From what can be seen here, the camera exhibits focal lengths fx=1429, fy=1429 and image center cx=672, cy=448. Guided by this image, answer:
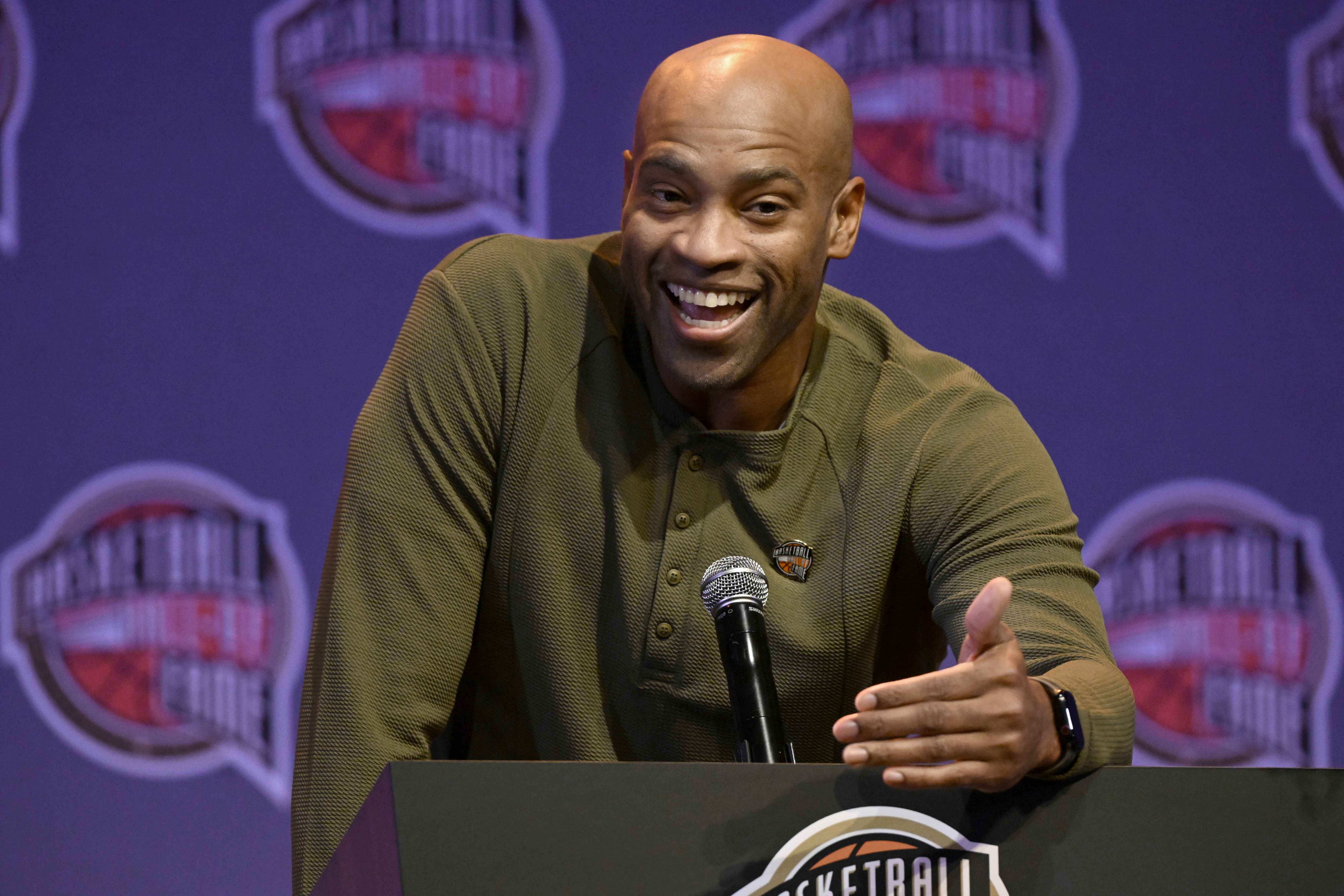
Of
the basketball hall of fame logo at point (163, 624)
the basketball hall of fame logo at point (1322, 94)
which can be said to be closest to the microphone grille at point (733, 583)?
the basketball hall of fame logo at point (163, 624)

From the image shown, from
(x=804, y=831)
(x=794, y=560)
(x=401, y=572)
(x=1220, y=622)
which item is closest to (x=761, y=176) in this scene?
(x=794, y=560)

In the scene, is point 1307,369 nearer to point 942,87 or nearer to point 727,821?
point 942,87

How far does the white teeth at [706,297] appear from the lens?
4.76 feet

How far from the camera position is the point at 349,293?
99.3 inches

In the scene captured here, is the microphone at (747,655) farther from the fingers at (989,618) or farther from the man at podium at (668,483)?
the man at podium at (668,483)

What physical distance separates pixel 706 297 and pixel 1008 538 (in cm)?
38

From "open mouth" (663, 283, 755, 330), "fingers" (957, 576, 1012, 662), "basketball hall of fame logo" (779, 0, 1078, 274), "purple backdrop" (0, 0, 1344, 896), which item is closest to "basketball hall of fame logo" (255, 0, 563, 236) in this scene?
"purple backdrop" (0, 0, 1344, 896)

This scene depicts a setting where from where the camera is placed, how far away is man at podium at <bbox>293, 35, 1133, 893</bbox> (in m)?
1.40

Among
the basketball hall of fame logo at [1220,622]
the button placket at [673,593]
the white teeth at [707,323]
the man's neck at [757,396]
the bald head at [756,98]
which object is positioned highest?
the bald head at [756,98]

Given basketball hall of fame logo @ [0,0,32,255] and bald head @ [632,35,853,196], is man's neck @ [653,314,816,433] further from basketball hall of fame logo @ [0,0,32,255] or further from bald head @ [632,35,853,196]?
basketball hall of fame logo @ [0,0,32,255]

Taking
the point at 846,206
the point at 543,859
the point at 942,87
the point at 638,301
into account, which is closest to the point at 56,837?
Result: the point at 638,301

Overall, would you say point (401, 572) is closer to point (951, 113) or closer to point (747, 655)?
point (747, 655)

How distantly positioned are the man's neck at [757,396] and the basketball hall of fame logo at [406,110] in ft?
3.52

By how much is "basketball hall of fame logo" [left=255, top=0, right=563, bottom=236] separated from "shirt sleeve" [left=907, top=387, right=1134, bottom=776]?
48.5 inches
